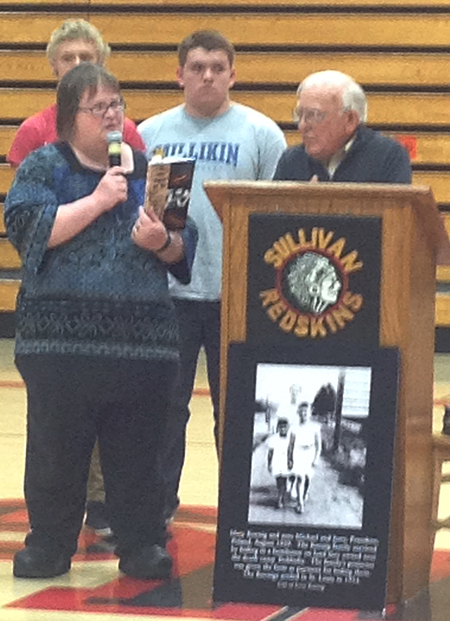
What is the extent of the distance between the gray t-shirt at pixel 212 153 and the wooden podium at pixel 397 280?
0.87 metres

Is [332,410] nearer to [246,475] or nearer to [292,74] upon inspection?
[246,475]

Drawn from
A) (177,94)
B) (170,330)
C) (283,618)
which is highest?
(177,94)

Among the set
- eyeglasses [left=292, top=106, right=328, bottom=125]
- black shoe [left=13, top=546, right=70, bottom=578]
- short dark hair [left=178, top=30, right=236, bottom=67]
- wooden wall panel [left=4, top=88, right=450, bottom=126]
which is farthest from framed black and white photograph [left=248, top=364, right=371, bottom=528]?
wooden wall panel [left=4, top=88, right=450, bottom=126]

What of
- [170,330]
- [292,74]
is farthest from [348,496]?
[292,74]

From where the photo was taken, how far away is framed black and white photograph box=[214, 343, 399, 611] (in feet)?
11.7

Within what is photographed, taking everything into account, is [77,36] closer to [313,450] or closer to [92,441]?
[92,441]

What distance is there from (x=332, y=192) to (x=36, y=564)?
1.26m

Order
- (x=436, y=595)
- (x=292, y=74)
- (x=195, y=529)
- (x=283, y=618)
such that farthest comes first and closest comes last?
(x=292, y=74)
(x=195, y=529)
(x=436, y=595)
(x=283, y=618)

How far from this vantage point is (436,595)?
3.78 m

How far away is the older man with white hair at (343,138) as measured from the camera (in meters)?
3.99

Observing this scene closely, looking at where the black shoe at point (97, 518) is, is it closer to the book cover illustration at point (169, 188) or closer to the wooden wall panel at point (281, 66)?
the book cover illustration at point (169, 188)

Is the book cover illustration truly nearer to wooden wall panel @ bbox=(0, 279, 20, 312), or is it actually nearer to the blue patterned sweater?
the blue patterned sweater

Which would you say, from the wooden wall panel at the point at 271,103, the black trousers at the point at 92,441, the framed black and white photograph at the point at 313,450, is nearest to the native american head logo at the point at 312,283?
the framed black and white photograph at the point at 313,450

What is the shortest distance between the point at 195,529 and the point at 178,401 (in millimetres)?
397
